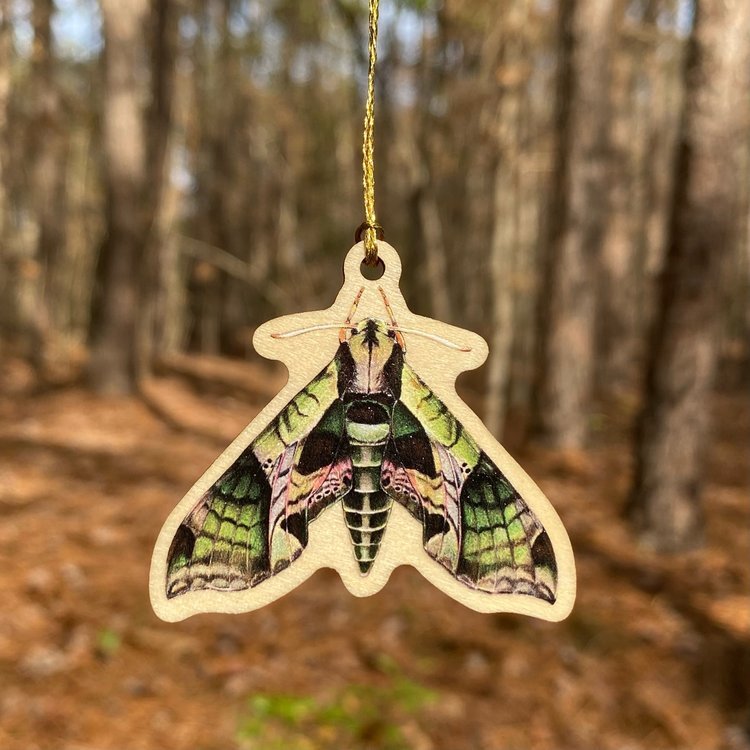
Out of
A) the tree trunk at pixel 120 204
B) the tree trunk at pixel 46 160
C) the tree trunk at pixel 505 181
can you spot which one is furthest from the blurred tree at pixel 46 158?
the tree trunk at pixel 505 181

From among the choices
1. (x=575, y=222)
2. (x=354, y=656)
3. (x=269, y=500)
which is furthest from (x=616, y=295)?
(x=269, y=500)

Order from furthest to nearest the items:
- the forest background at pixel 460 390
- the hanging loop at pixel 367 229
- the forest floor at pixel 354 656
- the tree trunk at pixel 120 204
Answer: the tree trunk at pixel 120 204
the forest background at pixel 460 390
the forest floor at pixel 354 656
the hanging loop at pixel 367 229

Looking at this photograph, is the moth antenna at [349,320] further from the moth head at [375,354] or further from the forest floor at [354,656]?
the forest floor at [354,656]

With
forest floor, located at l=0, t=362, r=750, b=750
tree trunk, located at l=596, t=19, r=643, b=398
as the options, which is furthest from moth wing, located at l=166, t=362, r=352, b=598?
tree trunk, located at l=596, t=19, r=643, b=398

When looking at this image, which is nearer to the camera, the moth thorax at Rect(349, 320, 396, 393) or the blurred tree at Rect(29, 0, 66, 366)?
the moth thorax at Rect(349, 320, 396, 393)

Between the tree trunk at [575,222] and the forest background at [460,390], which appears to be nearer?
the forest background at [460,390]

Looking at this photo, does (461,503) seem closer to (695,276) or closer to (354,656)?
(354,656)

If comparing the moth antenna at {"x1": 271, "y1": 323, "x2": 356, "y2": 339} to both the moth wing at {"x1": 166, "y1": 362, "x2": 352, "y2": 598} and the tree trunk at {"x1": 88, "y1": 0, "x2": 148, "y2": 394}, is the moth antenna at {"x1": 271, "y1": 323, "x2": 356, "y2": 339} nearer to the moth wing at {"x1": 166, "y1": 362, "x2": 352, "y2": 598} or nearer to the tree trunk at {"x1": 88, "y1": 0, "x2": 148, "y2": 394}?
the moth wing at {"x1": 166, "y1": 362, "x2": 352, "y2": 598}
